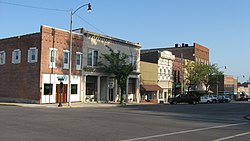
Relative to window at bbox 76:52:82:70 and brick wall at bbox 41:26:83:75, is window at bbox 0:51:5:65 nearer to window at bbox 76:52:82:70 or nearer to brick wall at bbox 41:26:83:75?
brick wall at bbox 41:26:83:75

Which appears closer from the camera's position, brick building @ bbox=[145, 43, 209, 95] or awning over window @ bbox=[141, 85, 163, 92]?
awning over window @ bbox=[141, 85, 163, 92]

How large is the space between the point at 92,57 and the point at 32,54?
8570 mm

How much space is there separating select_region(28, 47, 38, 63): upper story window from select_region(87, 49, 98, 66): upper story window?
306 inches

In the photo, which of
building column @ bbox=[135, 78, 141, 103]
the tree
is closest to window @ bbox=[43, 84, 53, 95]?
the tree

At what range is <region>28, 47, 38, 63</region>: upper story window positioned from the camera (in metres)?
37.1

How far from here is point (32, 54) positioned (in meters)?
37.5

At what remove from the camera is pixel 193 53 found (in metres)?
83.0

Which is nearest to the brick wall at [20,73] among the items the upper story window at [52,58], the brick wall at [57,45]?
the brick wall at [57,45]

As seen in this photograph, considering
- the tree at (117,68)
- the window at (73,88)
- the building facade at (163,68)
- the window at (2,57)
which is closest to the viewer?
the window at (73,88)

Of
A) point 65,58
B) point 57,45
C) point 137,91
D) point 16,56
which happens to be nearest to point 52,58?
point 57,45

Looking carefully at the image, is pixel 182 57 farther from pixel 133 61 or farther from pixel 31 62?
pixel 31 62

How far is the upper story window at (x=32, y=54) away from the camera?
37.1 metres

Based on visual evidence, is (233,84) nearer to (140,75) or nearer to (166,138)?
(140,75)

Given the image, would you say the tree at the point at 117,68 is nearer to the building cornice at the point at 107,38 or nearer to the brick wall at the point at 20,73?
the building cornice at the point at 107,38
